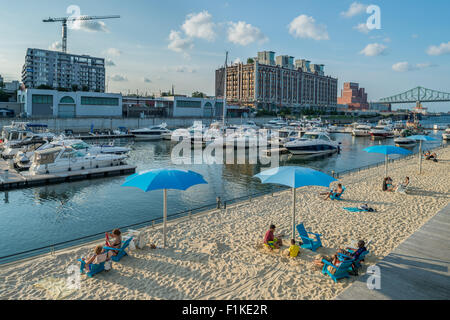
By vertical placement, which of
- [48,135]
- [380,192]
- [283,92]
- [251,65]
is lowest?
[380,192]

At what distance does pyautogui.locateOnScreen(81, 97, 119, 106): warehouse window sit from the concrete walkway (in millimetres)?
77343

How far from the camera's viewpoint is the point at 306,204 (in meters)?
16.5

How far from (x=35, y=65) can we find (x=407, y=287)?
149 meters

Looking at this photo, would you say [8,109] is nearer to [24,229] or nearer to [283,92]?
A: [24,229]

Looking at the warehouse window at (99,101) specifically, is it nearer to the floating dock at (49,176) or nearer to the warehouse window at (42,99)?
the warehouse window at (42,99)

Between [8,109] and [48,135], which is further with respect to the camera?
[8,109]

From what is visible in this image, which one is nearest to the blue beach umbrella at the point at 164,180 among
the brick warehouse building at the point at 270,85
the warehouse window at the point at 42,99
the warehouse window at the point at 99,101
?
the warehouse window at the point at 42,99

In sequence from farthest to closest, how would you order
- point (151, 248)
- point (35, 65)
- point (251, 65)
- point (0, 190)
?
point (251, 65)
point (35, 65)
point (0, 190)
point (151, 248)

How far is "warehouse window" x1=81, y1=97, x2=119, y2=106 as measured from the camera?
75.8m

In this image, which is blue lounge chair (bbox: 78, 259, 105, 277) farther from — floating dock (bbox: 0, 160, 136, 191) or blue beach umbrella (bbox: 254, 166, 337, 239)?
floating dock (bbox: 0, 160, 136, 191)

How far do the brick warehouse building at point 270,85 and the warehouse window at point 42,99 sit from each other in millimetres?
80542

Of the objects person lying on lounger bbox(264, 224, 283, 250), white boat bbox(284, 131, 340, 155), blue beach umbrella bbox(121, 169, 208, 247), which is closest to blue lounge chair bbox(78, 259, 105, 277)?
blue beach umbrella bbox(121, 169, 208, 247)
